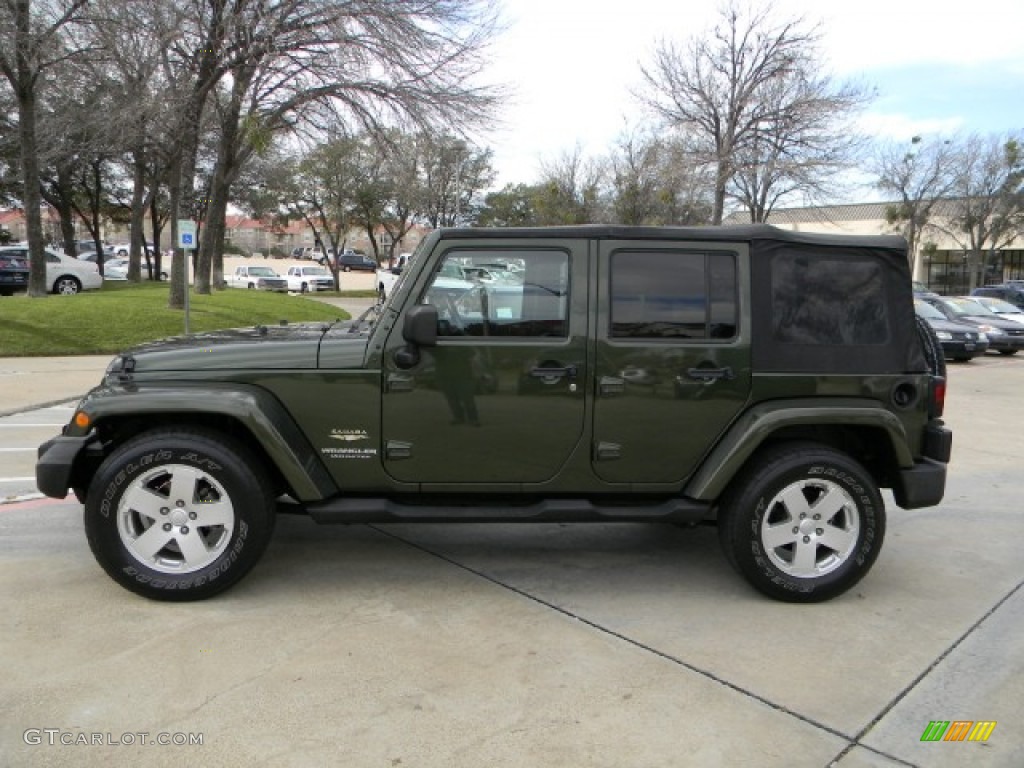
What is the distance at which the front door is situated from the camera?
12.4ft

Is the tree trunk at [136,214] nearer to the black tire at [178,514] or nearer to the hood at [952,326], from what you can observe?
the hood at [952,326]

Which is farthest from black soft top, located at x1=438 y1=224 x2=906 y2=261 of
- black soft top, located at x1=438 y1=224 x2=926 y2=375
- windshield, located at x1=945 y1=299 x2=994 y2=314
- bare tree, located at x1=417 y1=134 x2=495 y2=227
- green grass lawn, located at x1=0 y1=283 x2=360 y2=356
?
bare tree, located at x1=417 y1=134 x2=495 y2=227

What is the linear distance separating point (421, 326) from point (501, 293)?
446 millimetres

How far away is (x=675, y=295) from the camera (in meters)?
3.88

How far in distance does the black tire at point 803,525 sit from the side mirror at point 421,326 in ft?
5.48

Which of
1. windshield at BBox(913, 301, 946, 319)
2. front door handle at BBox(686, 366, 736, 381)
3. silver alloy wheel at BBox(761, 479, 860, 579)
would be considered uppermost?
windshield at BBox(913, 301, 946, 319)

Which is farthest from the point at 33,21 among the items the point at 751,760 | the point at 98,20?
the point at 751,760

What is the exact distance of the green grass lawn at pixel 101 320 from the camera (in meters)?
14.0

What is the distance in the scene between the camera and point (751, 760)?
2.65m

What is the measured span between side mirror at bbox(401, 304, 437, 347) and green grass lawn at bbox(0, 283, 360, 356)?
27.8 ft

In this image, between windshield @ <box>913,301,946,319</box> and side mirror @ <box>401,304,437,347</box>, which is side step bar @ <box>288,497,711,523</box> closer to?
side mirror @ <box>401,304,437,347</box>

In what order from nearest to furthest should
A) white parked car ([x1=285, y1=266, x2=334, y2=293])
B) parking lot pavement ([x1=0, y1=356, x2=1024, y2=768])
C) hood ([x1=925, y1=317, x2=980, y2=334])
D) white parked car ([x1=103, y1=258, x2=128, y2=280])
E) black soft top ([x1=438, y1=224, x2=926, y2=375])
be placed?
1. parking lot pavement ([x1=0, y1=356, x2=1024, y2=768])
2. black soft top ([x1=438, y1=224, x2=926, y2=375])
3. hood ([x1=925, y1=317, x2=980, y2=334])
4. white parked car ([x1=103, y1=258, x2=128, y2=280])
5. white parked car ([x1=285, y1=266, x2=334, y2=293])

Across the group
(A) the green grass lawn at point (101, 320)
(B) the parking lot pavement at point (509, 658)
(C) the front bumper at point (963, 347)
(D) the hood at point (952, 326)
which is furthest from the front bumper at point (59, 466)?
(C) the front bumper at point (963, 347)

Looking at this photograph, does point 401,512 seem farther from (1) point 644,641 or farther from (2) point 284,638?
(1) point 644,641
